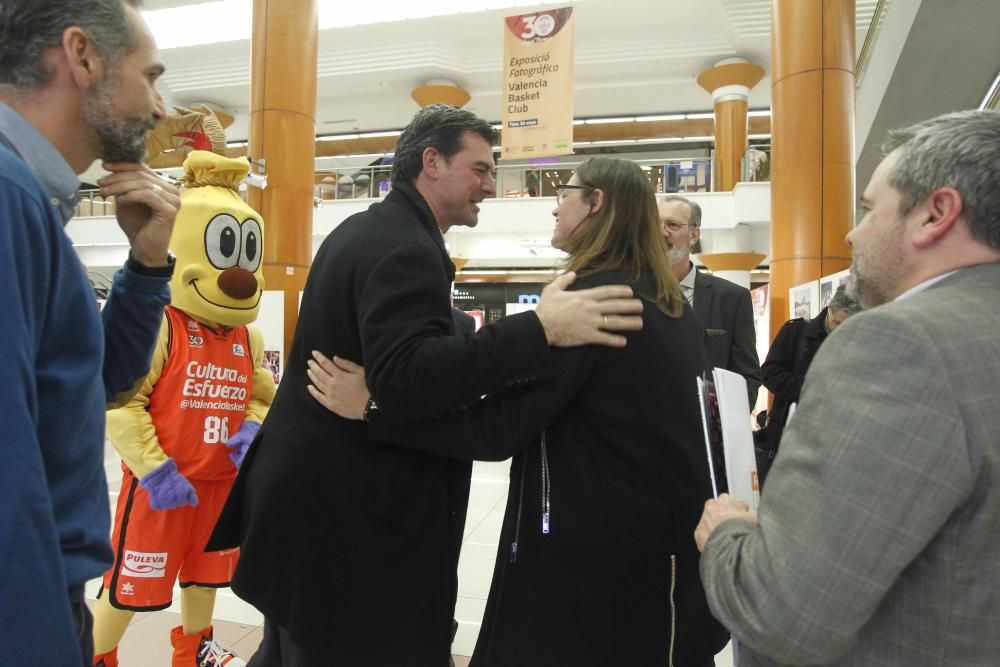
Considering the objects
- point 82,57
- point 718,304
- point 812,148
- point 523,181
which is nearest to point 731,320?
point 718,304

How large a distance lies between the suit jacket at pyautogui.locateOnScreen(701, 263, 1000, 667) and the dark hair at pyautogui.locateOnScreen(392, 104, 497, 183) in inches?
46.4

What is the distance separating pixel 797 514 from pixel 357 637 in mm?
1079

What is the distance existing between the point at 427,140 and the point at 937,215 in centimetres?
121

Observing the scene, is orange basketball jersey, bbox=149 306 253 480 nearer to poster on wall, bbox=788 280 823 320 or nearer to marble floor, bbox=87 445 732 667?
marble floor, bbox=87 445 732 667

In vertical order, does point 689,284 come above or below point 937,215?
above

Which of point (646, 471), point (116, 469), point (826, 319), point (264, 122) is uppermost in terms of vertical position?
point (264, 122)

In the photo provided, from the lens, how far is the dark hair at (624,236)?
1.54 m

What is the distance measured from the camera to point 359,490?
1599 mm

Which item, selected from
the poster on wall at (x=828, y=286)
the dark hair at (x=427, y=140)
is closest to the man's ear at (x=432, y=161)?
the dark hair at (x=427, y=140)


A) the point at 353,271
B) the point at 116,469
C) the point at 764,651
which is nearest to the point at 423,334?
the point at 353,271

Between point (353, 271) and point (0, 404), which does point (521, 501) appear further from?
point (0, 404)

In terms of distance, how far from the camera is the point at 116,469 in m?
8.16

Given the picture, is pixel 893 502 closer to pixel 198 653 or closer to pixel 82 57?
pixel 82 57

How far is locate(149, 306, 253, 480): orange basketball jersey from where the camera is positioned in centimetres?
283
